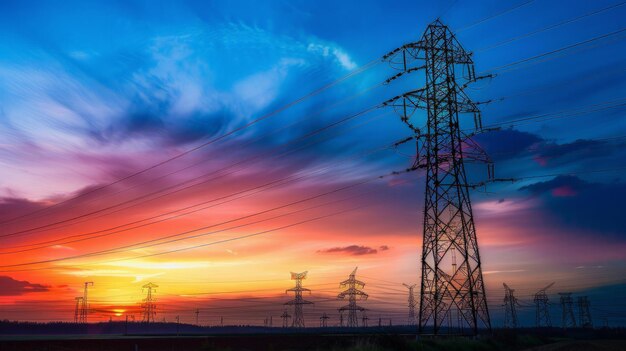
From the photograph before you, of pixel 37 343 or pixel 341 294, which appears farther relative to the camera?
pixel 341 294

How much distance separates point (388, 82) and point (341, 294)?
94811 mm

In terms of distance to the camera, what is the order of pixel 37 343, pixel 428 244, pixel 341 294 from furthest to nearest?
pixel 341 294 < pixel 37 343 < pixel 428 244

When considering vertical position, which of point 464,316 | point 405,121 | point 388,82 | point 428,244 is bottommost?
point 464,316

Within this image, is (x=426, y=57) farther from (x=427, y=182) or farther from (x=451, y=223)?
(x=451, y=223)

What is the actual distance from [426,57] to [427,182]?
11.5 meters

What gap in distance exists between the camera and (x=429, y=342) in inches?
1641

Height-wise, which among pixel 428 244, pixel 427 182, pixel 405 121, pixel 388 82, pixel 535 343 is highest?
pixel 388 82

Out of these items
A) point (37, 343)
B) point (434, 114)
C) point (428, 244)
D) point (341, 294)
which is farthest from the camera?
point (341, 294)

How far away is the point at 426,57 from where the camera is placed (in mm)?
46219

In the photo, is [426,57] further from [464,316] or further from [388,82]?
[464,316]

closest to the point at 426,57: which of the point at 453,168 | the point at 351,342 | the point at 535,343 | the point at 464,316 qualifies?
the point at 453,168

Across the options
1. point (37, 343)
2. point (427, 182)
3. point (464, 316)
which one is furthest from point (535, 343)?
point (37, 343)

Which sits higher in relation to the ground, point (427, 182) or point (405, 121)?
point (405, 121)

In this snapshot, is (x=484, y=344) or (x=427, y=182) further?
(x=484, y=344)
